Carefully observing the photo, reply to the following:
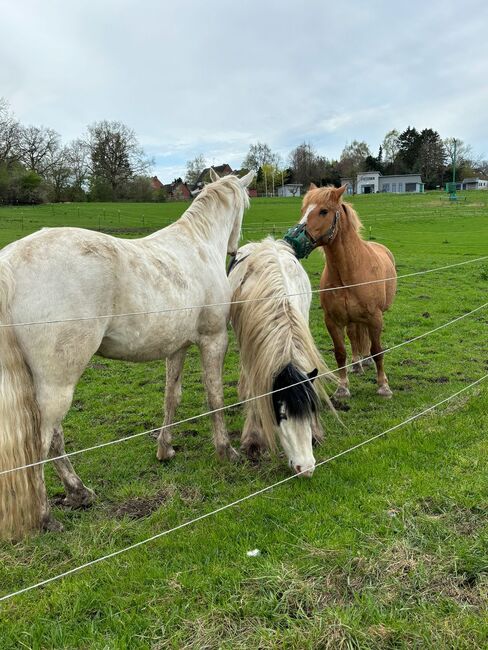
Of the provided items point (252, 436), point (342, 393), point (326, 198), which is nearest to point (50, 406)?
point (252, 436)

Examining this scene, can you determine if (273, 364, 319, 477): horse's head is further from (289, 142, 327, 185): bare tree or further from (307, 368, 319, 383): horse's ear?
(289, 142, 327, 185): bare tree

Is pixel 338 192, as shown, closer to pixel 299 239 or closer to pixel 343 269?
pixel 299 239

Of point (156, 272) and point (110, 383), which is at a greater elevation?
point (156, 272)

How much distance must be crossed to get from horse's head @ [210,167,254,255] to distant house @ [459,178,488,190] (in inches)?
3319

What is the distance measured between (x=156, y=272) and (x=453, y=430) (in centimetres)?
297

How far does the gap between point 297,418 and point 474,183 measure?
91.9 metres

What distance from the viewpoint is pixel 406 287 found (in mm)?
12273

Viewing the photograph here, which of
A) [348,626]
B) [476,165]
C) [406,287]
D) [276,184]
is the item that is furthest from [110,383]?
[476,165]

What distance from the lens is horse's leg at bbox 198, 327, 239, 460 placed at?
4.07m

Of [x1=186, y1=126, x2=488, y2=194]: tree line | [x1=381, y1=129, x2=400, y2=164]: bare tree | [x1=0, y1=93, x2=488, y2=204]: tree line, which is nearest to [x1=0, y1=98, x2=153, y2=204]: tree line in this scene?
[x1=0, y1=93, x2=488, y2=204]: tree line

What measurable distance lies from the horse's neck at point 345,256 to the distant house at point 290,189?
6984 cm

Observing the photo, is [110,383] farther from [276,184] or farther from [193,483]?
[276,184]

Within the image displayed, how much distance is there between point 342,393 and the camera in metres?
5.63

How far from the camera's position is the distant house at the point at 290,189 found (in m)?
72.4
